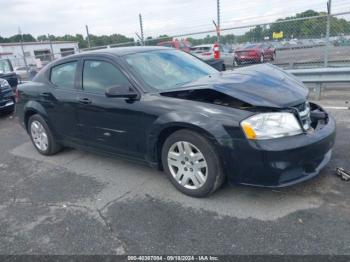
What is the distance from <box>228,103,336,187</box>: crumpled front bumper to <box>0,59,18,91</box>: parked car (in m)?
10.0

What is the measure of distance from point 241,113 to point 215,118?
0.80 ft

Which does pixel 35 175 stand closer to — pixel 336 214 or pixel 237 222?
pixel 237 222

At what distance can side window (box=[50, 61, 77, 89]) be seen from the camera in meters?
4.37

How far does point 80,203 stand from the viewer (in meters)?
3.53

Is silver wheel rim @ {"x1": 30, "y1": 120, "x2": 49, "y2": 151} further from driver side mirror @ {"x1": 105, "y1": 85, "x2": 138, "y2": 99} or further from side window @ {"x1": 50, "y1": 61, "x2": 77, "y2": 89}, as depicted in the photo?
driver side mirror @ {"x1": 105, "y1": 85, "x2": 138, "y2": 99}

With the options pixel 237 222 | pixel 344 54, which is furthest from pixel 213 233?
pixel 344 54

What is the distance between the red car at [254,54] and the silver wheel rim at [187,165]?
965 centimetres

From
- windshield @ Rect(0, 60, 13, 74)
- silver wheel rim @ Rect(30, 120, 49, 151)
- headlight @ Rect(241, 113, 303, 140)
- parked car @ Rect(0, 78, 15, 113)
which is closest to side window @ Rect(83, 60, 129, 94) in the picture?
silver wheel rim @ Rect(30, 120, 49, 151)

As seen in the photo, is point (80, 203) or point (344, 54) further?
point (344, 54)

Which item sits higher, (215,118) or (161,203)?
(215,118)

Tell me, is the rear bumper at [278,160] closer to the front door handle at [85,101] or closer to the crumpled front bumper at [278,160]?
the crumpled front bumper at [278,160]

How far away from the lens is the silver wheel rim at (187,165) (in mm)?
3199

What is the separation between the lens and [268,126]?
2.84 m

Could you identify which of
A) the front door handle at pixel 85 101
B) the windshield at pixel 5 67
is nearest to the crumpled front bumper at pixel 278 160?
the front door handle at pixel 85 101
